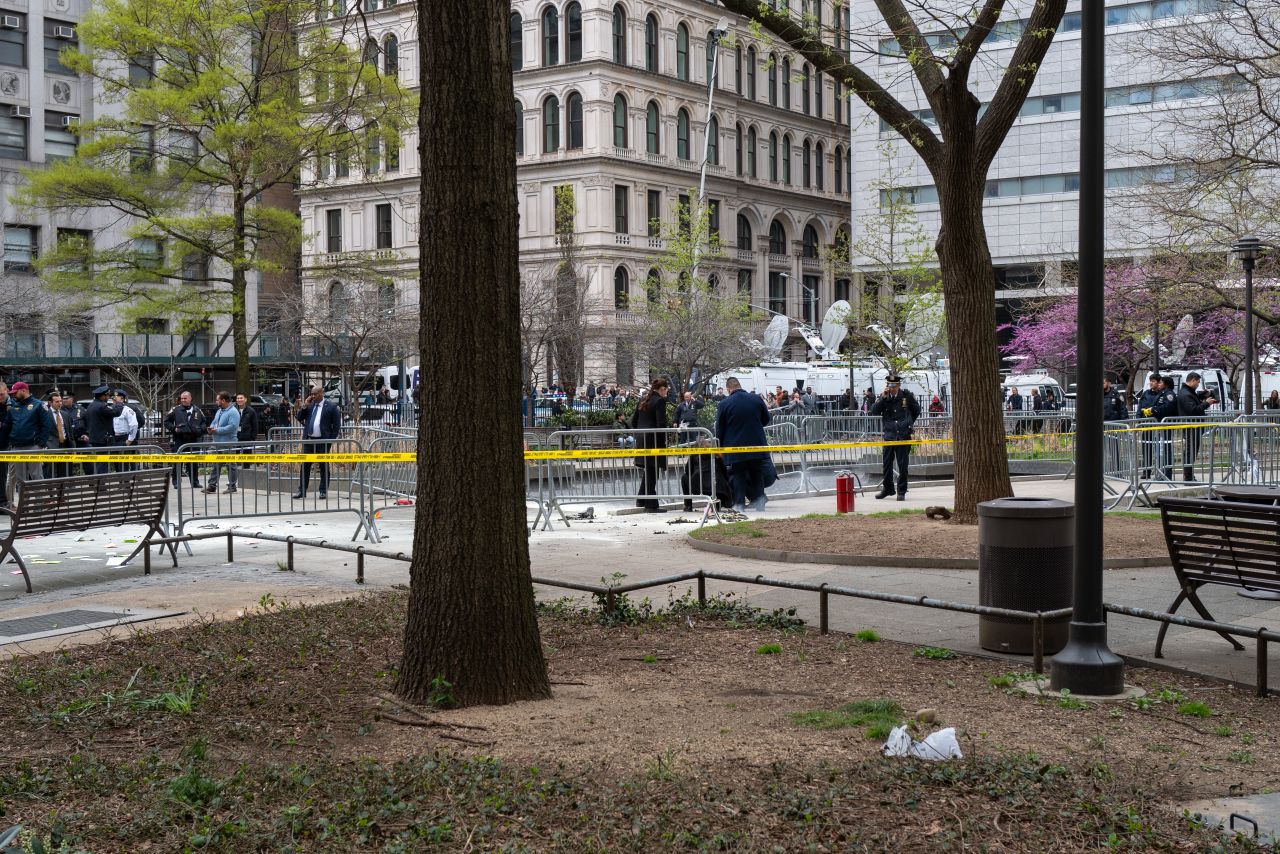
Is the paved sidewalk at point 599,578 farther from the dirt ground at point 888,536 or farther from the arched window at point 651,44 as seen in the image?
the arched window at point 651,44

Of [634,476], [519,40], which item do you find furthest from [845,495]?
[519,40]

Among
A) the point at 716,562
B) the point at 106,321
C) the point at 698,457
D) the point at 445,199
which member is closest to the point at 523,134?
the point at 106,321

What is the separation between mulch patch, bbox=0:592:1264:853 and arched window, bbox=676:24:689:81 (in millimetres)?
68971

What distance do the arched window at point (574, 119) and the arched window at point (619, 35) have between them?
114 inches

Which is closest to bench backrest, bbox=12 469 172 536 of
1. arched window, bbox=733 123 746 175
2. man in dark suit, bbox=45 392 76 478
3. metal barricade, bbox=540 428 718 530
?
man in dark suit, bbox=45 392 76 478

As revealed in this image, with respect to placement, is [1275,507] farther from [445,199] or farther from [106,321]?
[106,321]

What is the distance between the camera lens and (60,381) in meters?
50.4

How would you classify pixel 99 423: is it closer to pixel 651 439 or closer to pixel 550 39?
pixel 651 439

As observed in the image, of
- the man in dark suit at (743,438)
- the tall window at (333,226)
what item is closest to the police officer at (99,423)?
the man in dark suit at (743,438)

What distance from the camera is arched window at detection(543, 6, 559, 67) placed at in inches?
2766

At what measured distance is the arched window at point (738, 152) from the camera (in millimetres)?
79438

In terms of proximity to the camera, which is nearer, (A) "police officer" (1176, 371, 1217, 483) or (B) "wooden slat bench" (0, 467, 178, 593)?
(B) "wooden slat bench" (0, 467, 178, 593)

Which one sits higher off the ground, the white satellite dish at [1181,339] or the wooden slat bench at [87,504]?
the white satellite dish at [1181,339]

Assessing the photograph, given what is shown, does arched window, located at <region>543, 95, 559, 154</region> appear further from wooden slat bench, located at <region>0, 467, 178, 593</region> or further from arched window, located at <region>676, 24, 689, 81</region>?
wooden slat bench, located at <region>0, 467, 178, 593</region>
